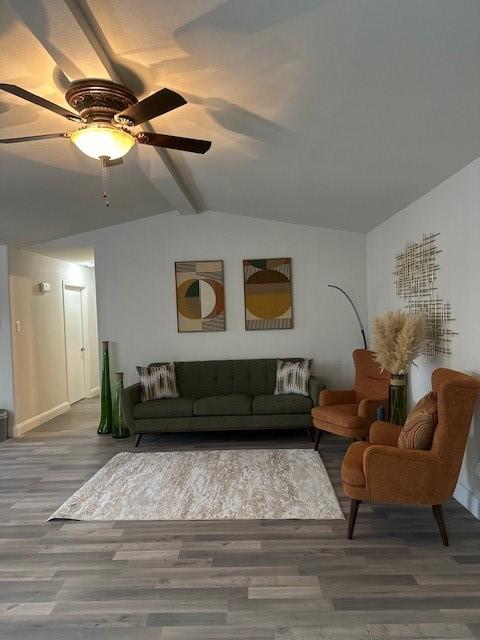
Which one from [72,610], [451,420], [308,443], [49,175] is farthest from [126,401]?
[451,420]

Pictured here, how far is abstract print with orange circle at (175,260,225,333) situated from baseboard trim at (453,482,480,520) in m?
3.27

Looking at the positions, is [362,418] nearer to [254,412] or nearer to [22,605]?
[254,412]

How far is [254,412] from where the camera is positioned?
479 cm

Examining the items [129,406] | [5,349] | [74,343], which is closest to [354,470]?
[129,406]

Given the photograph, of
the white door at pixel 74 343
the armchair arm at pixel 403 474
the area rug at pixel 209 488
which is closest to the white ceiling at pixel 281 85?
the armchair arm at pixel 403 474

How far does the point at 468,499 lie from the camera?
10.1 feet

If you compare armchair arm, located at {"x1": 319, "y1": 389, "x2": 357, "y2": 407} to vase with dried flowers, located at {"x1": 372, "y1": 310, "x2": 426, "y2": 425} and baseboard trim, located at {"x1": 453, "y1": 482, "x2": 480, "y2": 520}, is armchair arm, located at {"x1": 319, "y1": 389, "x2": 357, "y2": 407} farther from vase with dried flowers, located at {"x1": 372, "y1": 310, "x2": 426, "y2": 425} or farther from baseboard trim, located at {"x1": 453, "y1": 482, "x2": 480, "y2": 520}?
baseboard trim, located at {"x1": 453, "y1": 482, "x2": 480, "y2": 520}

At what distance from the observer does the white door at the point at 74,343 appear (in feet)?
23.3

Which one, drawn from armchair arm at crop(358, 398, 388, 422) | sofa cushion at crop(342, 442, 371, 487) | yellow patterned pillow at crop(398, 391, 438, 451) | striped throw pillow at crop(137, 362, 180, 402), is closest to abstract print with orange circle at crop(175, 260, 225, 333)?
striped throw pillow at crop(137, 362, 180, 402)

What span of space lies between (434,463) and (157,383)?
3.33 m

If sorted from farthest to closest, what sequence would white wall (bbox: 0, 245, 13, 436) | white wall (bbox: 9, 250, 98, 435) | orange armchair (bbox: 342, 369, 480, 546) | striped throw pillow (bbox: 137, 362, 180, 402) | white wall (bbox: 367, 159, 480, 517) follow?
white wall (bbox: 9, 250, 98, 435)
white wall (bbox: 0, 245, 13, 436)
striped throw pillow (bbox: 137, 362, 180, 402)
white wall (bbox: 367, 159, 480, 517)
orange armchair (bbox: 342, 369, 480, 546)

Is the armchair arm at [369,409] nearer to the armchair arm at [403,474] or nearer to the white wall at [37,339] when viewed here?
the armchair arm at [403,474]

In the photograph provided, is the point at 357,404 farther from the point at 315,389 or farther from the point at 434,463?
the point at 434,463

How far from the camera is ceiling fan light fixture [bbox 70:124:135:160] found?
231 cm
